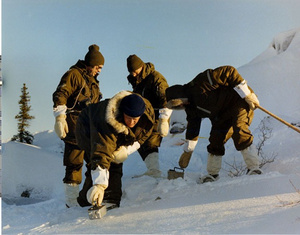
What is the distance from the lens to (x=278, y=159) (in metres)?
4.11

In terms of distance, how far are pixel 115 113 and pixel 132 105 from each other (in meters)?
0.15

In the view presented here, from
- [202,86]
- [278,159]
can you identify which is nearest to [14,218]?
[202,86]

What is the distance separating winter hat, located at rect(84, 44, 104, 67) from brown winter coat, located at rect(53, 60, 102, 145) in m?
0.09

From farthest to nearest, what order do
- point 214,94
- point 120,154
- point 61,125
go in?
1. point 61,125
2. point 214,94
3. point 120,154

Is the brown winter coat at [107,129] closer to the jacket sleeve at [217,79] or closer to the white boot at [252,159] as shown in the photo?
the jacket sleeve at [217,79]

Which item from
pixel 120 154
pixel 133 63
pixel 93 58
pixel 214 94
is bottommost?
pixel 120 154

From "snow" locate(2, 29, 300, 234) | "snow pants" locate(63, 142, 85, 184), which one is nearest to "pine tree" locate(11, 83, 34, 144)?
"snow" locate(2, 29, 300, 234)

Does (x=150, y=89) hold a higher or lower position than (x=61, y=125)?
higher

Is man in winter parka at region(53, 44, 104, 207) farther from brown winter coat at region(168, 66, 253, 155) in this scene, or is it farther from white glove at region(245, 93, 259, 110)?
white glove at region(245, 93, 259, 110)

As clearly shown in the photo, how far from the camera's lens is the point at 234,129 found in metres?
3.31

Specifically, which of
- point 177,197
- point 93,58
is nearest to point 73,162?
point 93,58

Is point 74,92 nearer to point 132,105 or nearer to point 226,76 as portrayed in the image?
point 132,105

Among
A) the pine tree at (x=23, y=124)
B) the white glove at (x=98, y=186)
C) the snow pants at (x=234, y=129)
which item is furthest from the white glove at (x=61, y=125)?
the pine tree at (x=23, y=124)

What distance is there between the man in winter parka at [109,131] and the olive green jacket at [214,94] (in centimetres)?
70
